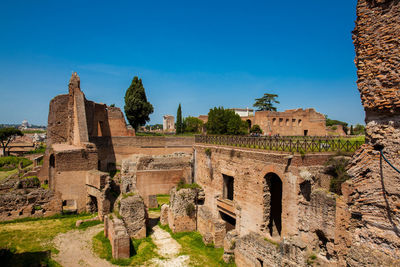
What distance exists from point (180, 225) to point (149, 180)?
5.51 m

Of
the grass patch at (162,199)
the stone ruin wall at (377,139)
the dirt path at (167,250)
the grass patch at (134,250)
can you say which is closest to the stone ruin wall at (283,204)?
the dirt path at (167,250)

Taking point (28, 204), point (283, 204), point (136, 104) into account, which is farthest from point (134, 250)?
point (136, 104)

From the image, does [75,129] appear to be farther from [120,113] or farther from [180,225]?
[180,225]

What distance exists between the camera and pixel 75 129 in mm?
19453

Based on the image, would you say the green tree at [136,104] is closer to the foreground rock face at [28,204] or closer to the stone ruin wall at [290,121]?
the stone ruin wall at [290,121]

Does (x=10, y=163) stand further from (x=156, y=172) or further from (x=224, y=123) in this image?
(x=224, y=123)

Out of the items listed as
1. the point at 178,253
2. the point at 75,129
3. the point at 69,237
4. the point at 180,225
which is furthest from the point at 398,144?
the point at 75,129

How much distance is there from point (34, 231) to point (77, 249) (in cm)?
335

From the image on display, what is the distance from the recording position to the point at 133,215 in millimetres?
12445

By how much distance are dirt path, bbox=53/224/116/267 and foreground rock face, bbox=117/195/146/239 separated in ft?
6.06

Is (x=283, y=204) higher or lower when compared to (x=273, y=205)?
higher

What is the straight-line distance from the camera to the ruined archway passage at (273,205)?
428 inches

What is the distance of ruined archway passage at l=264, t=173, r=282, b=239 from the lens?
35.7ft

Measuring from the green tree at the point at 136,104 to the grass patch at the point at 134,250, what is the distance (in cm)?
2024
